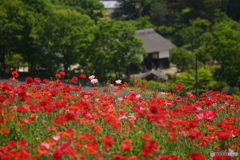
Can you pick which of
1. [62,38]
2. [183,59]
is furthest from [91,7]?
[62,38]

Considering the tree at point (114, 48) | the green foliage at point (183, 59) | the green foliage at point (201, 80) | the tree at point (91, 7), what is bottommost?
the green foliage at point (201, 80)

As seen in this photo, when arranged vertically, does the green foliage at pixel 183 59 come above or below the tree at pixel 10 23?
below

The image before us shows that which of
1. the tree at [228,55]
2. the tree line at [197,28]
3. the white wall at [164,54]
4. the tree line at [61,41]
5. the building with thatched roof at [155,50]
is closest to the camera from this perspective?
the tree line at [61,41]

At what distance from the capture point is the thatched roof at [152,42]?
136ft

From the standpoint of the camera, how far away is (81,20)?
93.3ft

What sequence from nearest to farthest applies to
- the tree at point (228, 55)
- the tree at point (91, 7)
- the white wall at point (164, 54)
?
1. the tree at point (228, 55)
2. the white wall at point (164, 54)
3. the tree at point (91, 7)

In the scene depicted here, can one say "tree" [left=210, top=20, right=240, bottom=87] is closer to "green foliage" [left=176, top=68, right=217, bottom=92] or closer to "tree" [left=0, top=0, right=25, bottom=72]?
"green foliage" [left=176, top=68, right=217, bottom=92]

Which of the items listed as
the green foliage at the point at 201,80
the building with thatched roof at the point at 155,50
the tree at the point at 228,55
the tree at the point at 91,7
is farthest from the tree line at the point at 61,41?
the tree at the point at 91,7

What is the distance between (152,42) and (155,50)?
4.94ft

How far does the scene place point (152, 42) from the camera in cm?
4225

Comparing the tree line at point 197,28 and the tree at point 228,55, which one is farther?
the tree line at point 197,28

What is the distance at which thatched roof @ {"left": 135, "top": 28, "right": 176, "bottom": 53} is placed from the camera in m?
41.4

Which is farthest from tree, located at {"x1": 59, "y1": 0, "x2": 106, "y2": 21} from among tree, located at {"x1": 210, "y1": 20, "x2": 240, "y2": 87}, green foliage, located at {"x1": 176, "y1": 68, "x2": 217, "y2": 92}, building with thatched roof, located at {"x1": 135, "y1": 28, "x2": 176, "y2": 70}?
green foliage, located at {"x1": 176, "y1": 68, "x2": 217, "y2": 92}

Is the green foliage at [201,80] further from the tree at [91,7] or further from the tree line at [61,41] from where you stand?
the tree at [91,7]
